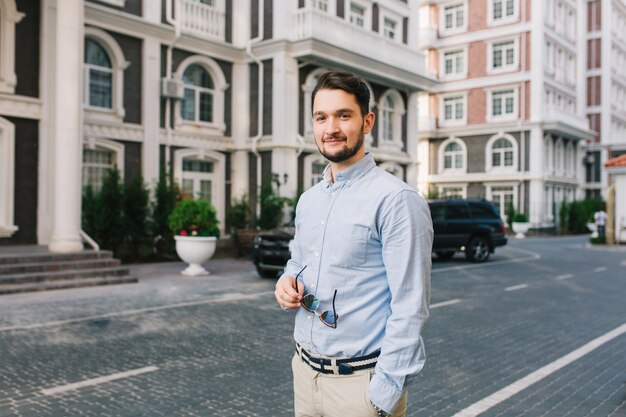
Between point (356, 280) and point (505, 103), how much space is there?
42.4 meters

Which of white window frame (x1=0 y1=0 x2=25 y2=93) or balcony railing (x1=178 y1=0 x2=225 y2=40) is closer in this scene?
white window frame (x1=0 y1=0 x2=25 y2=93)

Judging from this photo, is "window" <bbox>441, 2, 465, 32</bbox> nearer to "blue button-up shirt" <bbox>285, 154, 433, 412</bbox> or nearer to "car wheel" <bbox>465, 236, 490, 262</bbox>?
"car wheel" <bbox>465, 236, 490, 262</bbox>

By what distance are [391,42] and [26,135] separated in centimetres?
1559

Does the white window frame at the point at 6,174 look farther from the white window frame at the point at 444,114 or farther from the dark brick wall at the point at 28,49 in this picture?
the white window frame at the point at 444,114

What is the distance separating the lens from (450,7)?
4431 centimetres

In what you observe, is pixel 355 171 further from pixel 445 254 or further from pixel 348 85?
pixel 445 254

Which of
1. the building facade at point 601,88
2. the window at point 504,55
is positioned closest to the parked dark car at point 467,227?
the window at point 504,55

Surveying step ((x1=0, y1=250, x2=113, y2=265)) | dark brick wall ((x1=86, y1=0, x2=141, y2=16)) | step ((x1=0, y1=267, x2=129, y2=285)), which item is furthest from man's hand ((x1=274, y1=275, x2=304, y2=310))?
dark brick wall ((x1=86, y1=0, x2=141, y2=16))

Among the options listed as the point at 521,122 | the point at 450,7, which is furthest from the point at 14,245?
the point at 450,7

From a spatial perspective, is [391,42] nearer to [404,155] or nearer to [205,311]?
[404,155]

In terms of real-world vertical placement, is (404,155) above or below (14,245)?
above

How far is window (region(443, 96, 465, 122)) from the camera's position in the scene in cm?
4385

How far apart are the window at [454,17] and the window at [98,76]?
31131 millimetres

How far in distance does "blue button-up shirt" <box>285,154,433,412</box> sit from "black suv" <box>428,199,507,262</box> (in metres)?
17.0
